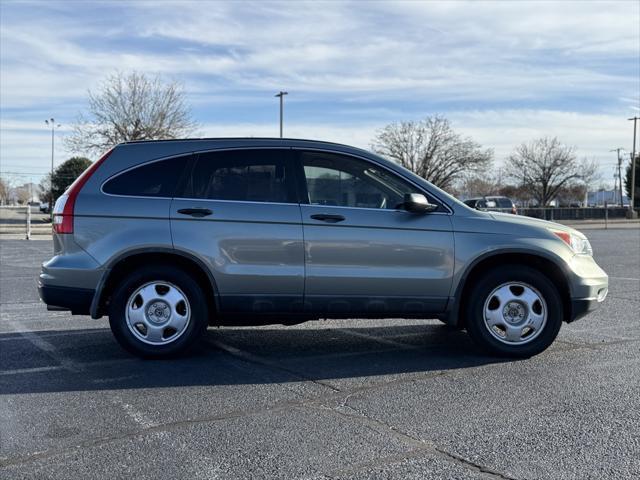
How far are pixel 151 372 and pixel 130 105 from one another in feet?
112

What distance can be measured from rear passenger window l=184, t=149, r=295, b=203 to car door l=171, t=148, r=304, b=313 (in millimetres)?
12

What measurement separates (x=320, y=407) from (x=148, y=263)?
7.15 feet

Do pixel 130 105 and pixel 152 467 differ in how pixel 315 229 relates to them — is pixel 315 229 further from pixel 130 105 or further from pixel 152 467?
pixel 130 105

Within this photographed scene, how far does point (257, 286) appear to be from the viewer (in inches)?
227

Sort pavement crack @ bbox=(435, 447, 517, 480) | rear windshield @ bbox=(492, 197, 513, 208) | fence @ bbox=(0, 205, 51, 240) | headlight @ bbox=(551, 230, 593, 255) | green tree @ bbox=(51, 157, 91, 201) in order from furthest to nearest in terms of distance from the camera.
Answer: green tree @ bbox=(51, 157, 91, 201), rear windshield @ bbox=(492, 197, 513, 208), fence @ bbox=(0, 205, 51, 240), headlight @ bbox=(551, 230, 593, 255), pavement crack @ bbox=(435, 447, 517, 480)

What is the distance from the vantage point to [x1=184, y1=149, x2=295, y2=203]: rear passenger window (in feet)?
19.2

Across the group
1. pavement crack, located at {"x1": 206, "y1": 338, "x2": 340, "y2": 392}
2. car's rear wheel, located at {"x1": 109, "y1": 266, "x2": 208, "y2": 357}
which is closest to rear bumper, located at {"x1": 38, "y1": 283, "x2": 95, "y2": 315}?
car's rear wheel, located at {"x1": 109, "y1": 266, "x2": 208, "y2": 357}

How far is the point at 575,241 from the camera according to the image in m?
6.12

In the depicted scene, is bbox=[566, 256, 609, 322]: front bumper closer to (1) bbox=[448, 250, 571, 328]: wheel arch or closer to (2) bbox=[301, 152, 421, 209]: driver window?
(1) bbox=[448, 250, 571, 328]: wheel arch

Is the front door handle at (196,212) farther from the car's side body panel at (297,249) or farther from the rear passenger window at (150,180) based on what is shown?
the rear passenger window at (150,180)

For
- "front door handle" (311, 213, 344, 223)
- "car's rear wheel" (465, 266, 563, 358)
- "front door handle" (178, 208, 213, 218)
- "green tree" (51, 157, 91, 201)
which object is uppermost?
"green tree" (51, 157, 91, 201)

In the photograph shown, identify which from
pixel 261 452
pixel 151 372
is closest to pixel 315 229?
pixel 151 372

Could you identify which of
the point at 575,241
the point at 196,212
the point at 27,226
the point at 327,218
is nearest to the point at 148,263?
the point at 196,212

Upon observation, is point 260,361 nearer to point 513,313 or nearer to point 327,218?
point 327,218
